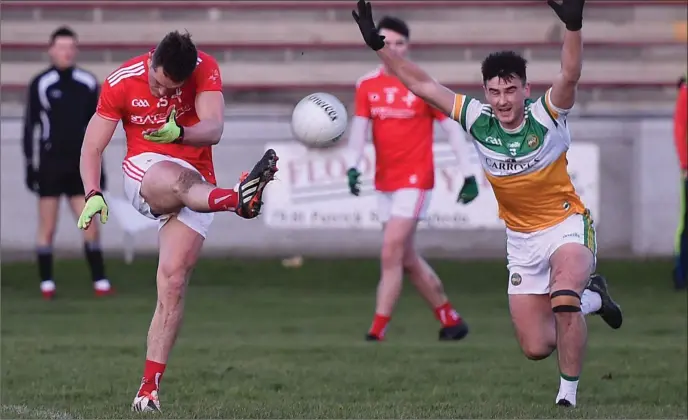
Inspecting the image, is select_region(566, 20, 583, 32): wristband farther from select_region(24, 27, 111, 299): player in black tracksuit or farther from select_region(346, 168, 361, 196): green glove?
select_region(24, 27, 111, 299): player in black tracksuit

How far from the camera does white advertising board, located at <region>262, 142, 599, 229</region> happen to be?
14.6 meters

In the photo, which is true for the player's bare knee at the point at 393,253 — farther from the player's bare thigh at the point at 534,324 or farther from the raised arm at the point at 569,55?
the raised arm at the point at 569,55

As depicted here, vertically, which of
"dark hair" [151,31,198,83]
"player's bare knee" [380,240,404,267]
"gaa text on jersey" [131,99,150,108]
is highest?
"dark hair" [151,31,198,83]

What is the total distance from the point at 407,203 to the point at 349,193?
196 inches

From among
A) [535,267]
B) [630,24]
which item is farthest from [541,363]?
A: [630,24]

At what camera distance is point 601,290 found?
777cm

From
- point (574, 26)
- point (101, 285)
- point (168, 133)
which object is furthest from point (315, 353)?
point (101, 285)

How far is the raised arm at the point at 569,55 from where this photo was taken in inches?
249

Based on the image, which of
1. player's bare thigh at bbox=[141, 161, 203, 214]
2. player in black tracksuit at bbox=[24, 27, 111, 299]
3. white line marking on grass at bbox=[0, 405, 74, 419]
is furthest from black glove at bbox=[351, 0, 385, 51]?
player in black tracksuit at bbox=[24, 27, 111, 299]

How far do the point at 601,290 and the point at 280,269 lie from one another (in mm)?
7156

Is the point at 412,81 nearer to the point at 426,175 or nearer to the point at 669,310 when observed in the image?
the point at 426,175

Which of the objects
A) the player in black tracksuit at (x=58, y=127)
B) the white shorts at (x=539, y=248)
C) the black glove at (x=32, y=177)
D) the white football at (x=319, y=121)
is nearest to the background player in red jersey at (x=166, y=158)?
the white football at (x=319, y=121)

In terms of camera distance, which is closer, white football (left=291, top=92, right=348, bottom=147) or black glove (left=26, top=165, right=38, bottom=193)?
white football (left=291, top=92, right=348, bottom=147)

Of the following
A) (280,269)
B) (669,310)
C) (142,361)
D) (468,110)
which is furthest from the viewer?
(280,269)
